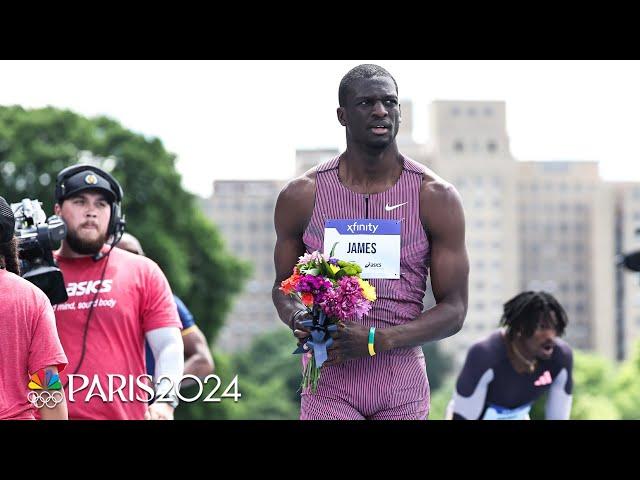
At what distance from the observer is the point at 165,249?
30.6 m

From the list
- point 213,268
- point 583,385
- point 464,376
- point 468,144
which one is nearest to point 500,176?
point 468,144

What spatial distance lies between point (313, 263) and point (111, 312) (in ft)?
5.94

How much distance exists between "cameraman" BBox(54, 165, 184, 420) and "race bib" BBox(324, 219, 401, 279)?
1.70 meters

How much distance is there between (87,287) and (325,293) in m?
2.02

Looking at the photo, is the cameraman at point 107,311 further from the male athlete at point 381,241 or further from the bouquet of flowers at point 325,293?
the bouquet of flowers at point 325,293

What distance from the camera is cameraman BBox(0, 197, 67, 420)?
214 inches

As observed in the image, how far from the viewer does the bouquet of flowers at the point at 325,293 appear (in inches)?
213

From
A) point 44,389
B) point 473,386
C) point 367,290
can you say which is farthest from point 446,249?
point 473,386

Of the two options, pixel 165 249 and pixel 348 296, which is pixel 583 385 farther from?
pixel 348 296

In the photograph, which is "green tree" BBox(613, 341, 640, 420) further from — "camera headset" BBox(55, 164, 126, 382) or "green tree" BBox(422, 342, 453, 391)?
"camera headset" BBox(55, 164, 126, 382)

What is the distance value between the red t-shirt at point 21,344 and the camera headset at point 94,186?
1745mm

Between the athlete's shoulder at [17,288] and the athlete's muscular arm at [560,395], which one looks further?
the athlete's muscular arm at [560,395]

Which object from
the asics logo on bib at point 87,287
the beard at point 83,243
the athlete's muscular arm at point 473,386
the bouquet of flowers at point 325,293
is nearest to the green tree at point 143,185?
the athlete's muscular arm at point 473,386

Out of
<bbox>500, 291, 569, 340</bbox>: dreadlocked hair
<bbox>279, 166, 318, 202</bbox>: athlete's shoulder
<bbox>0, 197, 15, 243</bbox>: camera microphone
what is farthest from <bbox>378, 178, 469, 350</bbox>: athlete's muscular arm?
<bbox>500, 291, 569, 340</bbox>: dreadlocked hair
